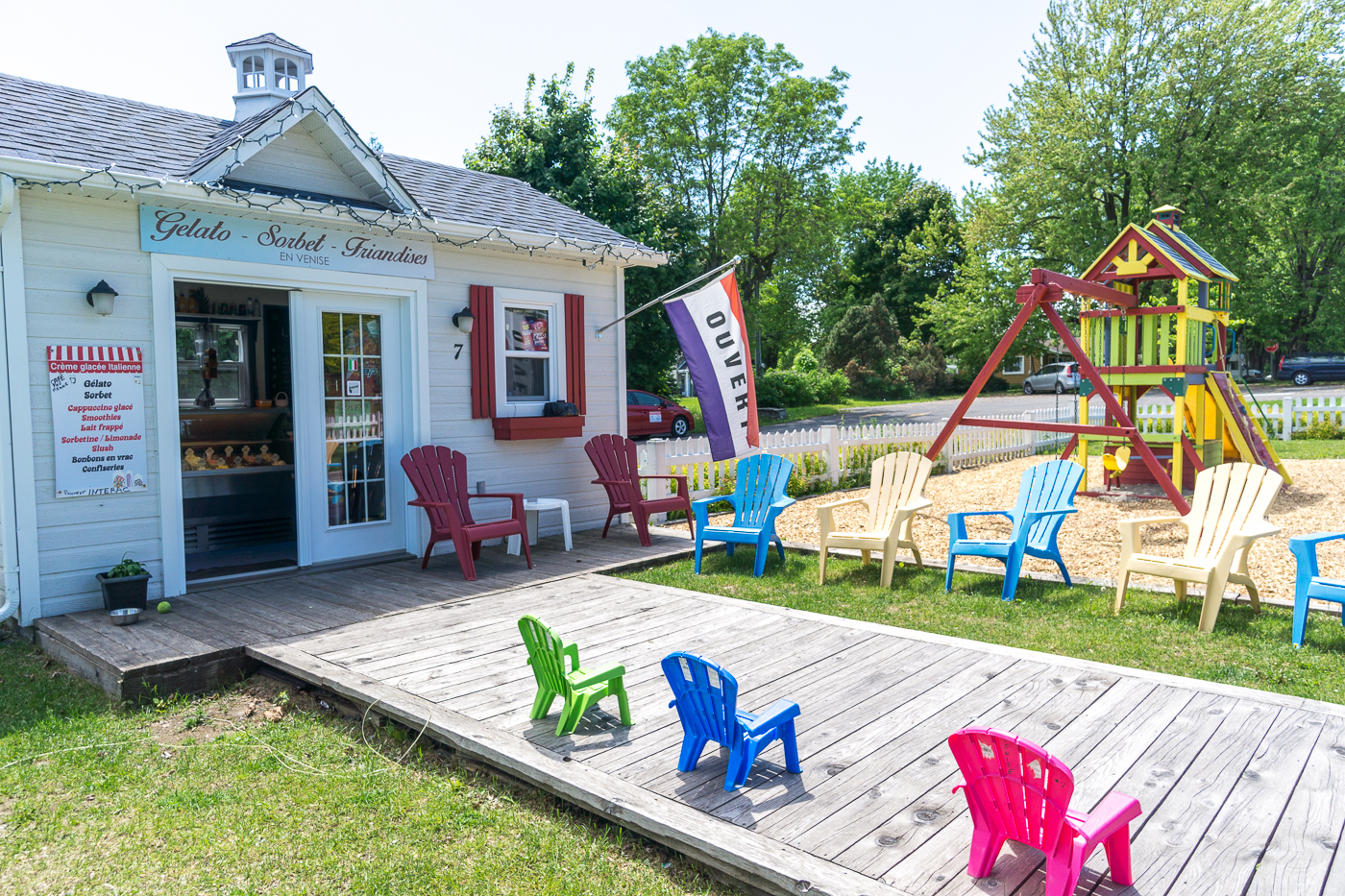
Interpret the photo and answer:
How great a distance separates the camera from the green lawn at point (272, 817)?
2648 millimetres

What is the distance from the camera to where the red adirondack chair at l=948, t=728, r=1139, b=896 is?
214 cm

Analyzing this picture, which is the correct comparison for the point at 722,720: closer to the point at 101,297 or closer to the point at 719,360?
the point at 719,360

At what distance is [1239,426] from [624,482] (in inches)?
263

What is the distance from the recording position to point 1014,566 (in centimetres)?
536

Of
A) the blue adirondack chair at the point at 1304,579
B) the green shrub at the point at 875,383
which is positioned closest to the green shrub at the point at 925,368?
the green shrub at the point at 875,383

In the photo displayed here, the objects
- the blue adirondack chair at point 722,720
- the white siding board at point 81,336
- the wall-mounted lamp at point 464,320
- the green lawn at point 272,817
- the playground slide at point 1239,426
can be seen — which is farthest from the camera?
the playground slide at point 1239,426

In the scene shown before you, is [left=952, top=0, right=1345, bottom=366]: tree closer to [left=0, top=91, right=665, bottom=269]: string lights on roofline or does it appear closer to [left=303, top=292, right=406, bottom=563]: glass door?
[left=0, top=91, right=665, bottom=269]: string lights on roofline

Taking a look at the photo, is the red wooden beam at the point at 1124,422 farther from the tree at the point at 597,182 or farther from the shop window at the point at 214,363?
the tree at the point at 597,182

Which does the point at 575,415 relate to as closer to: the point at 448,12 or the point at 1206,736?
the point at 448,12

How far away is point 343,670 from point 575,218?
571 cm

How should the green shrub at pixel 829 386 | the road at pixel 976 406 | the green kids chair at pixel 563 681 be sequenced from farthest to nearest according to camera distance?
the green shrub at pixel 829 386
the road at pixel 976 406
the green kids chair at pixel 563 681

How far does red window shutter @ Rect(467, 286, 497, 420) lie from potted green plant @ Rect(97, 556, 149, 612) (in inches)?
108

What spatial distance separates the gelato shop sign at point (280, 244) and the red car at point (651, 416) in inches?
414

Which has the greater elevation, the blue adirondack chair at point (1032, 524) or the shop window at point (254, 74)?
the shop window at point (254, 74)
